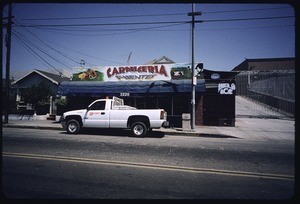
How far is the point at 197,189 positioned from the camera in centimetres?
446

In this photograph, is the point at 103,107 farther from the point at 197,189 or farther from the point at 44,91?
the point at 44,91

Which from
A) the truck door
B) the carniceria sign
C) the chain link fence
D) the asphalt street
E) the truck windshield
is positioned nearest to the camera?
the asphalt street

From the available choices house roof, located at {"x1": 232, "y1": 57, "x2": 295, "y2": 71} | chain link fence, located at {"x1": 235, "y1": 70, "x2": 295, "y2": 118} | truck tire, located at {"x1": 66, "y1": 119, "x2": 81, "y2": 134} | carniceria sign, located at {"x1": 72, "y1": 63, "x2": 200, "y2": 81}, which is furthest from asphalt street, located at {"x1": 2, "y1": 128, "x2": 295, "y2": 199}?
house roof, located at {"x1": 232, "y1": 57, "x2": 295, "y2": 71}

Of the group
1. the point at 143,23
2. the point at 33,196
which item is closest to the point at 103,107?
the point at 143,23

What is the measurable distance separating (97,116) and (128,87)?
209 inches

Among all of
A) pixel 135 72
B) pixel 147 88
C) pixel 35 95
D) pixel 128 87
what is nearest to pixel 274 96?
pixel 147 88

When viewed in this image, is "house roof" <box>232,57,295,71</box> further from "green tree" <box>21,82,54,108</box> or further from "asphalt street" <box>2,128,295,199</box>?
"asphalt street" <box>2,128,295,199</box>

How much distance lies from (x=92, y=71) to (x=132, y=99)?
198 inches

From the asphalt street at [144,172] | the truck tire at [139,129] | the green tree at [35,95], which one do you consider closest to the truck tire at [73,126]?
the truck tire at [139,129]

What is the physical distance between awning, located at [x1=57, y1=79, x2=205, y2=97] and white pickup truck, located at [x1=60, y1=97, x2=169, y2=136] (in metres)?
4.25

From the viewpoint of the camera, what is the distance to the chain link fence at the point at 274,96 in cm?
2288

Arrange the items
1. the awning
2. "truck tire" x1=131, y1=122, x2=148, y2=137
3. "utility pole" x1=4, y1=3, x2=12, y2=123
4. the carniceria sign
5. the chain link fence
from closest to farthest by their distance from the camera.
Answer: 1. "truck tire" x1=131, y1=122, x2=148, y2=137
2. the awning
3. "utility pole" x1=4, y1=3, x2=12, y2=123
4. the carniceria sign
5. the chain link fence

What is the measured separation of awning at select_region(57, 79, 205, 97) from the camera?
1605cm

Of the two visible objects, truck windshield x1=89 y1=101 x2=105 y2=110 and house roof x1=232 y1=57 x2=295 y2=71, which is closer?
truck windshield x1=89 y1=101 x2=105 y2=110
